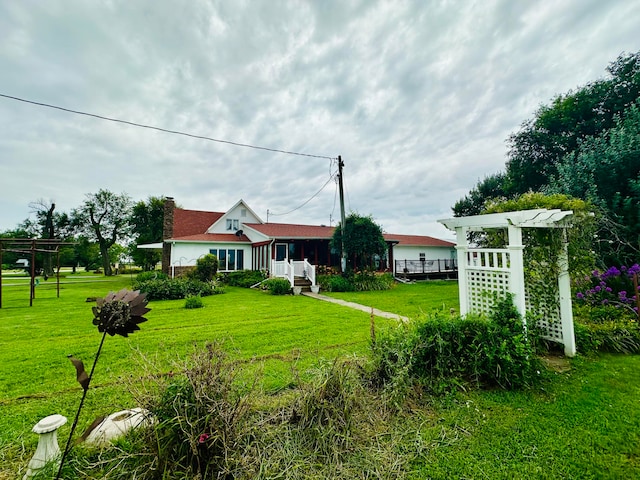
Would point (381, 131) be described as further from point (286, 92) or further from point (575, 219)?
point (575, 219)

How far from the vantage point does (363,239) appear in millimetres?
14305

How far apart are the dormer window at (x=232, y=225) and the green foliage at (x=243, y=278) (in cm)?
471

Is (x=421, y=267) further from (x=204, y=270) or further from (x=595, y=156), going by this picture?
(x=204, y=270)

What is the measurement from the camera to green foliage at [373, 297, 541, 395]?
3441 millimetres

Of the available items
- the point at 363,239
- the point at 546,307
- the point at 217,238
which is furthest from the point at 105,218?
the point at 546,307

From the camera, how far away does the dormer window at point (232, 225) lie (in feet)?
68.2

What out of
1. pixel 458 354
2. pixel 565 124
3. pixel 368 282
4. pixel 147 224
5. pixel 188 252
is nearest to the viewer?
pixel 458 354

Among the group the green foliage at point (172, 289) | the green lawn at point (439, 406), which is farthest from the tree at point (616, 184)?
the green foliage at point (172, 289)

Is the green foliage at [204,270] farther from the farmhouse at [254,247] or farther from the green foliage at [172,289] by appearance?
the farmhouse at [254,247]

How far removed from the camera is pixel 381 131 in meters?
12.5

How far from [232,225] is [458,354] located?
761 inches

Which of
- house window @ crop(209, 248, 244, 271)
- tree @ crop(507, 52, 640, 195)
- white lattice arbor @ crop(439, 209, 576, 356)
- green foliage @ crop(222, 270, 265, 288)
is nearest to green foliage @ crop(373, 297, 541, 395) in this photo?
white lattice arbor @ crop(439, 209, 576, 356)

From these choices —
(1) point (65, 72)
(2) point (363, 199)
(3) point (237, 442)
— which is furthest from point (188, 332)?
(2) point (363, 199)

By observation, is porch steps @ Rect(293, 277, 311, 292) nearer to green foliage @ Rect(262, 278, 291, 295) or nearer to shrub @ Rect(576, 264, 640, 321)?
green foliage @ Rect(262, 278, 291, 295)
